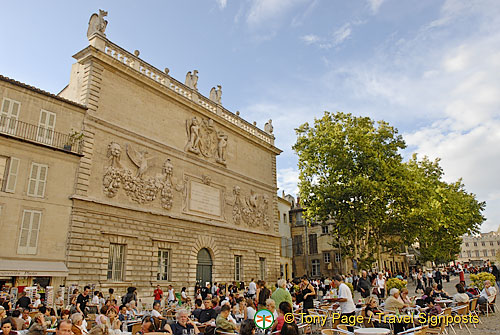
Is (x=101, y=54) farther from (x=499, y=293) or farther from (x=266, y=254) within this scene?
(x=499, y=293)

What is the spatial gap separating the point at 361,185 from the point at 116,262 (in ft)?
48.7

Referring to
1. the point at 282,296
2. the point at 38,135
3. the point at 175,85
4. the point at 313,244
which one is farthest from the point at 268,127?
the point at 282,296

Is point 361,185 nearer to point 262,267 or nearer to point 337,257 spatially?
point 262,267

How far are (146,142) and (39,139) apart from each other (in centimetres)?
465

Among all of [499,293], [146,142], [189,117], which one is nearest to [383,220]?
[499,293]

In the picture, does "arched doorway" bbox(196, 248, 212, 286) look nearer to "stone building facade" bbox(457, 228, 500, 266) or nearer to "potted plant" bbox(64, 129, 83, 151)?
"potted plant" bbox(64, 129, 83, 151)

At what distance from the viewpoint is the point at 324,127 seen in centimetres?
2536

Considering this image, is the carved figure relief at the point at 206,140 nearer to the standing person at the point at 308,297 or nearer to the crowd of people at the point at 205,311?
the crowd of people at the point at 205,311

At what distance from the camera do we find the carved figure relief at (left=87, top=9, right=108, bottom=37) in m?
15.8

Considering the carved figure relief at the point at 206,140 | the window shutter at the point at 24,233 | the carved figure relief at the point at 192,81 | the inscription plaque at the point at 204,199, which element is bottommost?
the window shutter at the point at 24,233

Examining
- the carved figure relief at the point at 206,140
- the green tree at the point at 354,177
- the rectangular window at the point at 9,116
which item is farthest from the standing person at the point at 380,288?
the rectangular window at the point at 9,116

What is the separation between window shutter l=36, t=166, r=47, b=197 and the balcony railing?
0.90 m

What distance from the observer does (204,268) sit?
18734mm

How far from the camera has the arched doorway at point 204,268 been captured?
18312 mm
